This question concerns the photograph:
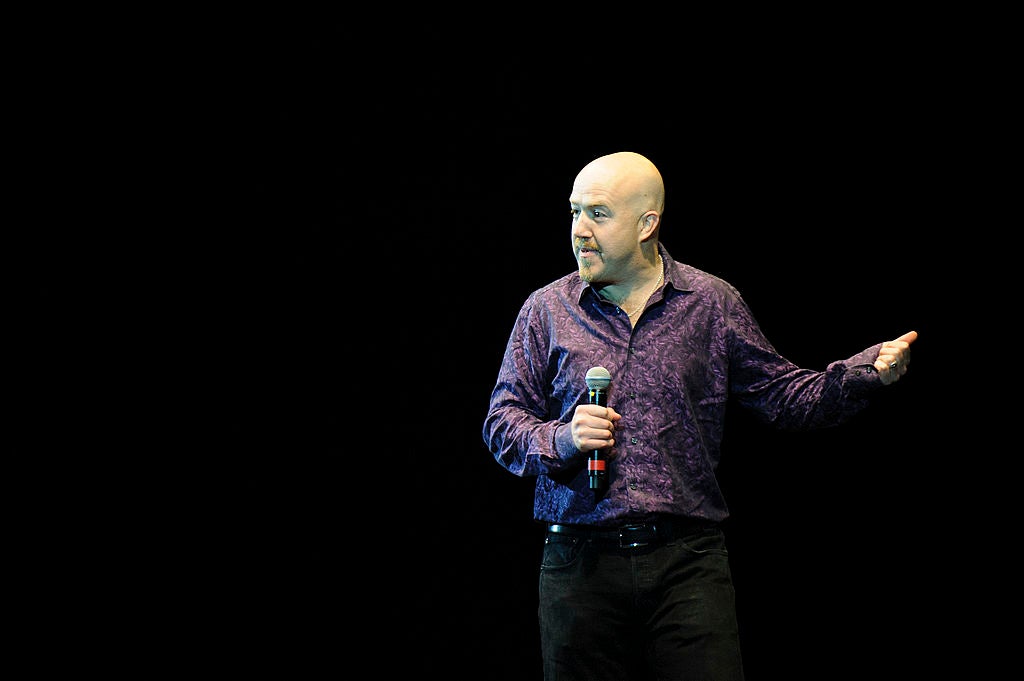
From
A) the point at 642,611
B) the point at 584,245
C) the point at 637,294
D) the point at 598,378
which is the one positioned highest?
the point at 584,245

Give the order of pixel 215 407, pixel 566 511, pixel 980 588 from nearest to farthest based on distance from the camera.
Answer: pixel 566 511
pixel 980 588
pixel 215 407

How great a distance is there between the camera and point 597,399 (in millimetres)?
2607

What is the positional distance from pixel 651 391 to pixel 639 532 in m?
0.35

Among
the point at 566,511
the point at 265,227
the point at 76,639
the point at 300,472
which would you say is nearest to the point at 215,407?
the point at 300,472

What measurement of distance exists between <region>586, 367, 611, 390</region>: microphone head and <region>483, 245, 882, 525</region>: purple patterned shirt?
0.44 feet

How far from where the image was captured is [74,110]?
3.80 meters

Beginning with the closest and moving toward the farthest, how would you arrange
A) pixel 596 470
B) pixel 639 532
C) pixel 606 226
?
pixel 596 470 < pixel 639 532 < pixel 606 226

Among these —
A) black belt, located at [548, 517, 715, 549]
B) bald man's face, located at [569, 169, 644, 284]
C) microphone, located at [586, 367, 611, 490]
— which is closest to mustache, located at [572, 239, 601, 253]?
bald man's face, located at [569, 169, 644, 284]

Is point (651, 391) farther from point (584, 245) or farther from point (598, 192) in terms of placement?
point (598, 192)

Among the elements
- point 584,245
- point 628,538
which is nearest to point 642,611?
point 628,538

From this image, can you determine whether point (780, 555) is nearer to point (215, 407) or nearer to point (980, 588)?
point (980, 588)

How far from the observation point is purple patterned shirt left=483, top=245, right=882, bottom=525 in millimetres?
2725

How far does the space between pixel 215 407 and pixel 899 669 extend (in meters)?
2.43

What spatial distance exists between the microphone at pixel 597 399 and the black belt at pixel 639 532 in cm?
14
